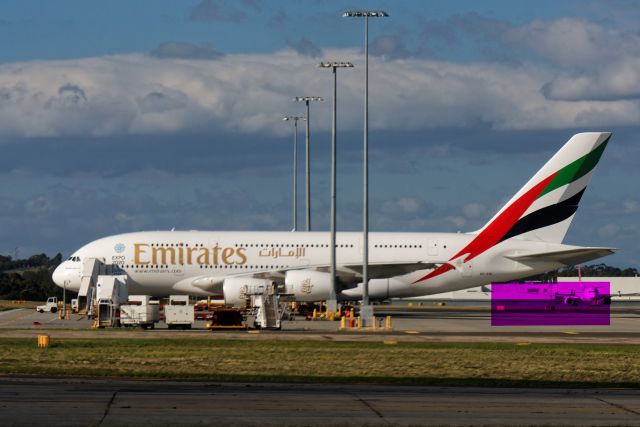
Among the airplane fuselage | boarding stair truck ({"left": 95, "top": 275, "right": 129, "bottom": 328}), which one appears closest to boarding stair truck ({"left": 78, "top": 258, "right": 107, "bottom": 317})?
the airplane fuselage

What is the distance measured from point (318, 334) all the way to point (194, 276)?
2189 centimetres

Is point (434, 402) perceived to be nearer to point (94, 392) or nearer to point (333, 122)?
point (94, 392)

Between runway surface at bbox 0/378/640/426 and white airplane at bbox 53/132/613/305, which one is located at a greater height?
→ white airplane at bbox 53/132/613/305

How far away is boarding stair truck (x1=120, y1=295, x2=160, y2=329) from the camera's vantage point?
5300 cm

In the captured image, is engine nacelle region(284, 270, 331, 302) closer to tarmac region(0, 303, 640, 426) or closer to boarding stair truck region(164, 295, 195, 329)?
boarding stair truck region(164, 295, 195, 329)

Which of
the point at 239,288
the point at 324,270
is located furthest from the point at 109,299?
the point at 324,270

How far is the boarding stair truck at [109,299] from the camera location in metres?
54.5

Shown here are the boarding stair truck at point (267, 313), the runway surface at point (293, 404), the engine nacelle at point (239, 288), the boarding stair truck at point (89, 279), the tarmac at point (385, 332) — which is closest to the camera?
the runway surface at point (293, 404)

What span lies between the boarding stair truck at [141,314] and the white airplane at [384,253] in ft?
44.6

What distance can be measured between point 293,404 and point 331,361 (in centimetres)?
1121

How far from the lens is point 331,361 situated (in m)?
35.1

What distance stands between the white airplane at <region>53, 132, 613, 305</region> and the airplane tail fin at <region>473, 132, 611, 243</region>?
0.20ft

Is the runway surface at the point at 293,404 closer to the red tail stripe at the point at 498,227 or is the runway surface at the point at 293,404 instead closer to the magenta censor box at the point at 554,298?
the red tail stripe at the point at 498,227

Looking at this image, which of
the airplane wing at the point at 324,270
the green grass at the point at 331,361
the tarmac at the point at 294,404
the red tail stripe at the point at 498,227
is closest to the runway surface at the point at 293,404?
the tarmac at the point at 294,404
